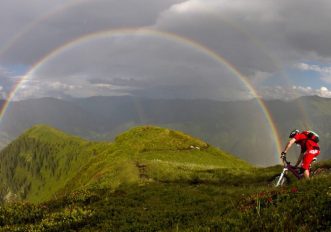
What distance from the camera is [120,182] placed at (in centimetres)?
3744

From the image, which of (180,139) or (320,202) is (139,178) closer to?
(320,202)

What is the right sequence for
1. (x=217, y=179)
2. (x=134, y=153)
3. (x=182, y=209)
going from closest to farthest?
(x=182, y=209), (x=217, y=179), (x=134, y=153)

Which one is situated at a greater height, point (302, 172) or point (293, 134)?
point (293, 134)

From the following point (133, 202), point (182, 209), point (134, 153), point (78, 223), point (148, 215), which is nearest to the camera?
point (78, 223)

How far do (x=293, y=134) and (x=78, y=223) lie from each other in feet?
45.3

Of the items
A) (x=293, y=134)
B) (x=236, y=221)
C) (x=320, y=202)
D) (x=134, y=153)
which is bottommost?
(x=134, y=153)

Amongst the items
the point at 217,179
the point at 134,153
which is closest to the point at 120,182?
the point at 217,179

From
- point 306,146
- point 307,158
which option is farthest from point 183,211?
point 306,146

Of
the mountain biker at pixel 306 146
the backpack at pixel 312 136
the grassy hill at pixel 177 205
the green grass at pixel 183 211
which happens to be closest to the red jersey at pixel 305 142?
the mountain biker at pixel 306 146

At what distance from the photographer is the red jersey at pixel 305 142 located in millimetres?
22406

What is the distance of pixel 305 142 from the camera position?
22.7m

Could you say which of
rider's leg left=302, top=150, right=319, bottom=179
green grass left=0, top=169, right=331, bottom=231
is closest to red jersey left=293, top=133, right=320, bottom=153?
rider's leg left=302, top=150, right=319, bottom=179

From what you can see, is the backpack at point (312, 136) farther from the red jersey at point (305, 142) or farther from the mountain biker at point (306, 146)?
the red jersey at point (305, 142)

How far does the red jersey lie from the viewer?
2241 cm
